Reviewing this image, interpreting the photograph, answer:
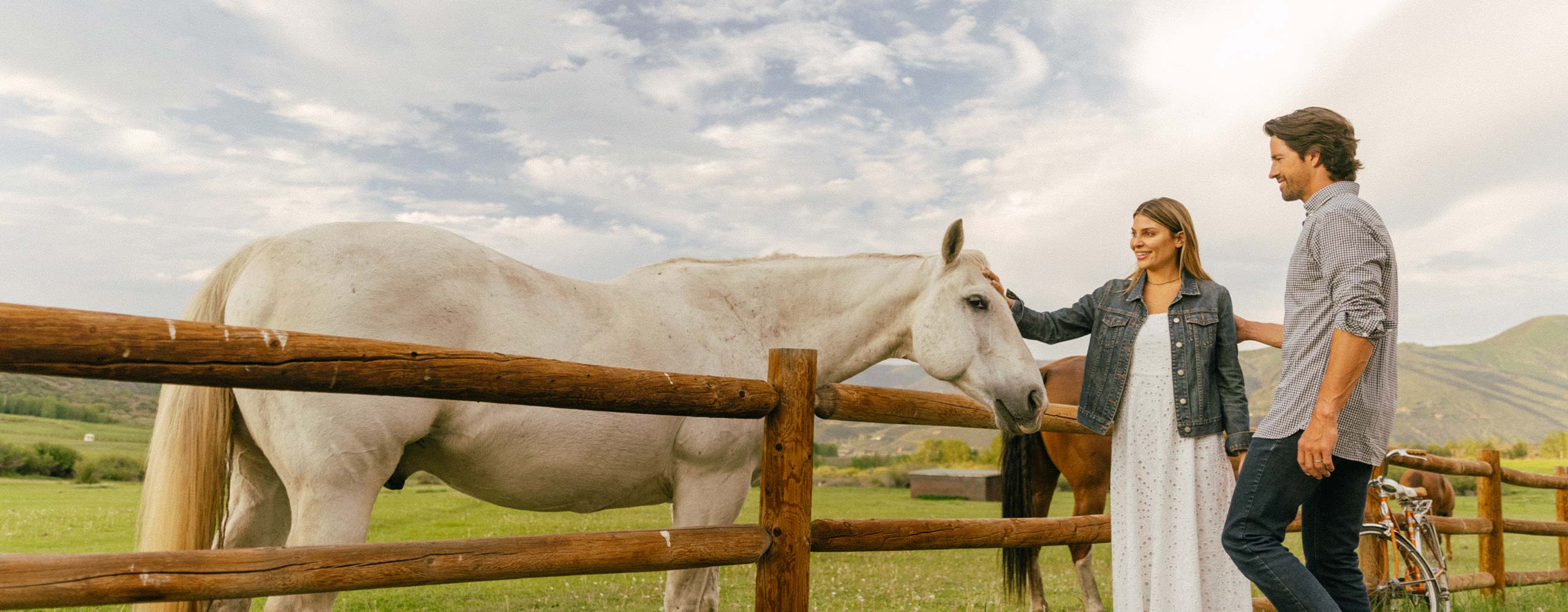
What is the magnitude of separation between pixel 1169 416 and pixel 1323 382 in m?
0.65

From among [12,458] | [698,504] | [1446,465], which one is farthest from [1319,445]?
[12,458]

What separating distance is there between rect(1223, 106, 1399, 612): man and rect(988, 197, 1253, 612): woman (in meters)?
0.32

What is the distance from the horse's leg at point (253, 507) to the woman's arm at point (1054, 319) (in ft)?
10.2

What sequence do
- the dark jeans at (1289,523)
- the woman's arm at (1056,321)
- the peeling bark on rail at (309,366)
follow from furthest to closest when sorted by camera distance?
the woman's arm at (1056,321) → the dark jeans at (1289,523) → the peeling bark on rail at (309,366)

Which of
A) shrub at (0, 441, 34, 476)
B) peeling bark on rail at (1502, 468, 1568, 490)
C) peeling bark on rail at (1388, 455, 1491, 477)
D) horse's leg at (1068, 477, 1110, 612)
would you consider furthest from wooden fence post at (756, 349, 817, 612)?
shrub at (0, 441, 34, 476)

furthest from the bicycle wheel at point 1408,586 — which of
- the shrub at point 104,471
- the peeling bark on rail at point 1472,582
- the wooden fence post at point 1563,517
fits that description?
the shrub at point 104,471

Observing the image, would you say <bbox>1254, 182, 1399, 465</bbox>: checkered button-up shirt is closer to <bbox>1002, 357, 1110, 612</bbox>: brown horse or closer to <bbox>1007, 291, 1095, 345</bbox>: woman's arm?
<bbox>1007, 291, 1095, 345</bbox>: woman's arm

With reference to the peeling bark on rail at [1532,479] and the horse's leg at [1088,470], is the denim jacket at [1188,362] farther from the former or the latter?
the peeling bark on rail at [1532,479]

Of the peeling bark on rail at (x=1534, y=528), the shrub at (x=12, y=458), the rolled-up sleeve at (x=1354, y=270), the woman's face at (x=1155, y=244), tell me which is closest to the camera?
Result: the rolled-up sleeve at (x=1354, y=270)

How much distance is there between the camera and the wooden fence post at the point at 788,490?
2537 mm

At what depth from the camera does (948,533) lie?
3139 mm

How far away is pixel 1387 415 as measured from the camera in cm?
252

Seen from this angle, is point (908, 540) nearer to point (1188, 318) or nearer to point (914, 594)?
point (1188, 318)

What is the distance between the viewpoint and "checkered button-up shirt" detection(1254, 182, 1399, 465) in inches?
94.4
